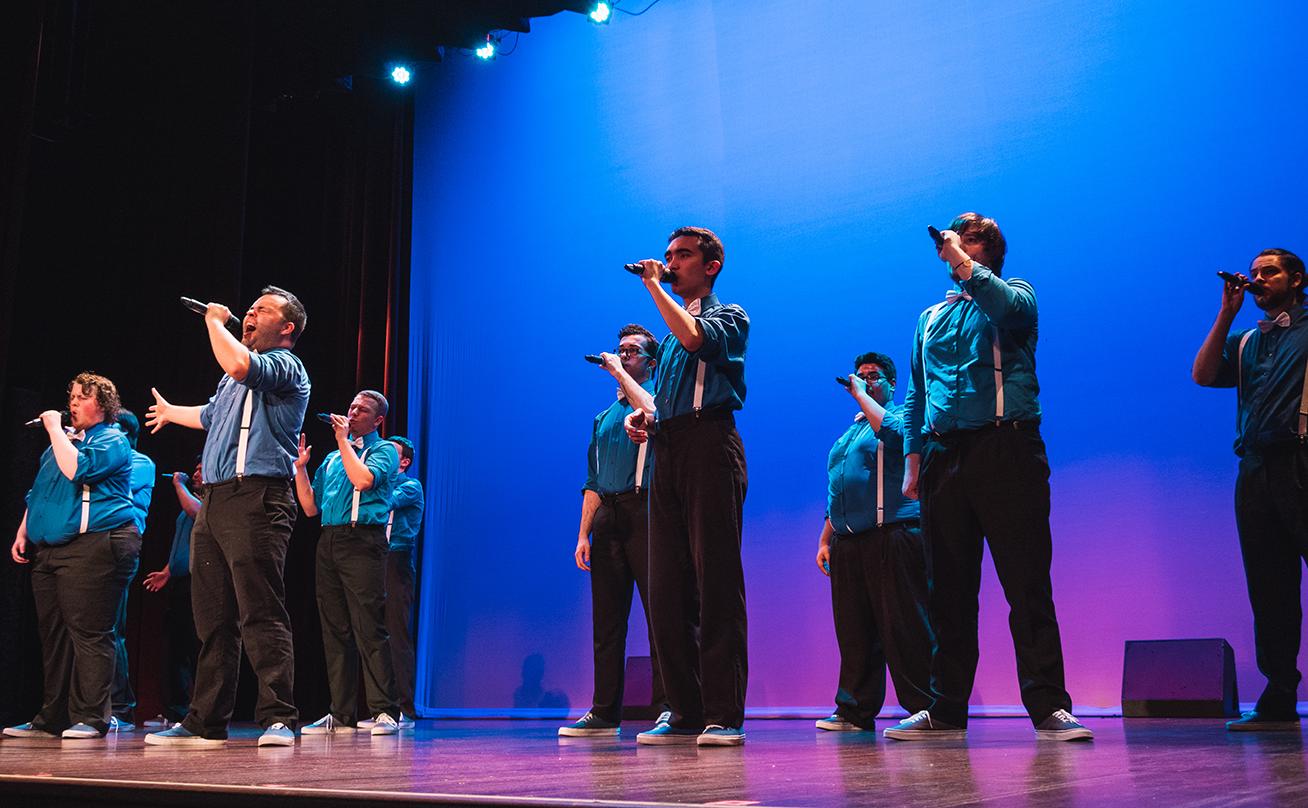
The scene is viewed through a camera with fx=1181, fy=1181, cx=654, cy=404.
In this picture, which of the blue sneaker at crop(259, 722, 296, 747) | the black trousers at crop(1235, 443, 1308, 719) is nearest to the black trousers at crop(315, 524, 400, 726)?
the blue sneaker at crop(259, 722, 296, 747)

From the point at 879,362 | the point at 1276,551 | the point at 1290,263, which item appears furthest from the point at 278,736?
the point at 1290,263

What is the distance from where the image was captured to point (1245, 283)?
3918 mm

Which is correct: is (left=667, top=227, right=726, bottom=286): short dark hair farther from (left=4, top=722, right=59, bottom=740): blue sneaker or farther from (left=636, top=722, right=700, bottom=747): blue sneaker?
(left=4, top=722, right=59, bottom=740): blue sneaker

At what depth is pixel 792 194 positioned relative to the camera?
263 inches

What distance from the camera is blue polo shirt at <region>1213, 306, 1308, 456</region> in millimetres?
3898

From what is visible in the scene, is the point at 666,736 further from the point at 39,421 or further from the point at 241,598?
the point at 39,421

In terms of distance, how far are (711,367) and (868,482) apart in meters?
1.69

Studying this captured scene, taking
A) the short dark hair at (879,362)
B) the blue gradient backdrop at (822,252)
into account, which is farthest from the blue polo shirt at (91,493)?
the blue gradient backdrop at (822,252)

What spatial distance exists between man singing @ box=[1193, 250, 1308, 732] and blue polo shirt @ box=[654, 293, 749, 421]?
1727mm

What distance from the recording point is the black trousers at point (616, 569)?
15.0 ft

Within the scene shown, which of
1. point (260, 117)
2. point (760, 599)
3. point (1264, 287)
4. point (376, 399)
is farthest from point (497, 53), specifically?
point (1264, 287)

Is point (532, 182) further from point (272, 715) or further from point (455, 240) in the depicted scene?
point (272, 715)

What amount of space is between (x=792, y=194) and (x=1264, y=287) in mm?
3005

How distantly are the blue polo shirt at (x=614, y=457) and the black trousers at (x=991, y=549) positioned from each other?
1555mm
